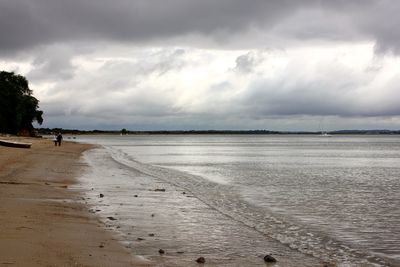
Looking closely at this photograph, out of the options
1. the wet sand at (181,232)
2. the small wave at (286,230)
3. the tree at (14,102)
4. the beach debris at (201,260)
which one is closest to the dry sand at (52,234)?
the wet sand at (181,232)

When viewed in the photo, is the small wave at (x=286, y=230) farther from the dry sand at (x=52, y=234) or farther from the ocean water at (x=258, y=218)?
the dry sand at (x=52, y=234)

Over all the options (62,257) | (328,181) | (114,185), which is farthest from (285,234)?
(328,181)

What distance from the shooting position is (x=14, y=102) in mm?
104375

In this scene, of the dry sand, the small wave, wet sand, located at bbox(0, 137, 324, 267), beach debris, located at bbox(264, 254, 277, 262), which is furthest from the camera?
the small wave

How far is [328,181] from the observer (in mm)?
29078

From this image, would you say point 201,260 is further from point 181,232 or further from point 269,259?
point 181,232

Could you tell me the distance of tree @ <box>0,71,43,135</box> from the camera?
104 meters

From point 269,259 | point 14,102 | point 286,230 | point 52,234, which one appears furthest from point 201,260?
point 14,102

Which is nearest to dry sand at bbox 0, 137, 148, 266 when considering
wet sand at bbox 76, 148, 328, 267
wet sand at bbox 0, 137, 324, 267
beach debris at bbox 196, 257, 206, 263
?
wet sand at bbox 0, 137, 324, 267

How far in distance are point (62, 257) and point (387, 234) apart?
27.9 feet

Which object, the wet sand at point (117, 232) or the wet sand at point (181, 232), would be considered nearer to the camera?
the wet sand at point (117, 232)

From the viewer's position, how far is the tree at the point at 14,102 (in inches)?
4080

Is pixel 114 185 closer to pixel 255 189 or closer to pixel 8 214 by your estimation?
pixel 255 189

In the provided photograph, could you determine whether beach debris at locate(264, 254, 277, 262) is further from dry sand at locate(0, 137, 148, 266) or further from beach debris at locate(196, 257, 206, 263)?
dry sand at locate(0, 137, 148, 266)
